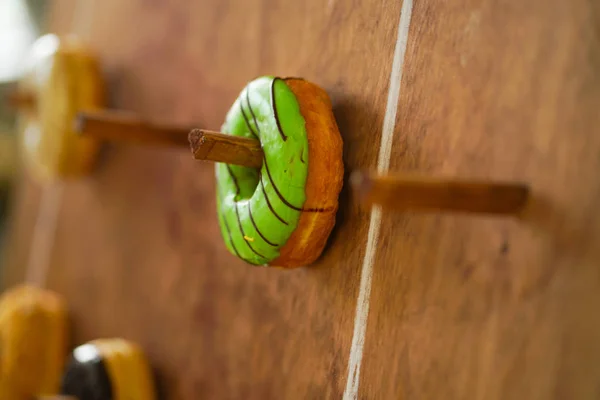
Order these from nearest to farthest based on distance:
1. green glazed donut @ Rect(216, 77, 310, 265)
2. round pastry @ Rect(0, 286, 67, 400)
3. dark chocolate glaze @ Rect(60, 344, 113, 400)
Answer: green glazed donut @ Rect(216, 77, 310, 265)
dark chocolate glaze @ Rect(60, 344, 113, 400)
round pastry @ Rect(0, 286, 67, 400)

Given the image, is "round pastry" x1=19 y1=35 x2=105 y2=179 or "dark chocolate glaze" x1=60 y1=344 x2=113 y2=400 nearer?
"dark chocolate glaze" x1=60 y1=344 x2=113 y2=400

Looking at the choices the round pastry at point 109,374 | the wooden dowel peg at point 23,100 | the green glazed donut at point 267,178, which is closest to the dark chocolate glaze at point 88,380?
the round pastry at point 109,374

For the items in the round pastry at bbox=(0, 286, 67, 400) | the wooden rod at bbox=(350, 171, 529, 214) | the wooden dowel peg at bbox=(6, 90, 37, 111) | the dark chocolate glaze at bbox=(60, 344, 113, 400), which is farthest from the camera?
the wooden dowel peg at bbox=(6, 90, 37, 111)

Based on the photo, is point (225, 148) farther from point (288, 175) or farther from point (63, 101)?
point (63, 101)

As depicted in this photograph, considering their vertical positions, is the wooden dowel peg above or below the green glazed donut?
above

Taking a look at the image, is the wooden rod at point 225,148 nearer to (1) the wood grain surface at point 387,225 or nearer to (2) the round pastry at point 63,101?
(1) the wood grain surface at point 387,225

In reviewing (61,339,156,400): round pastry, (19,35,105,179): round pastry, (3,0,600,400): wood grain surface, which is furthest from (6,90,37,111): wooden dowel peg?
(61,339,156,400): round pastry

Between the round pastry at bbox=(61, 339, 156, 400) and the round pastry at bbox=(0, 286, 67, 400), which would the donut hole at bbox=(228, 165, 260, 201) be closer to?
the round pastry at bbox=(61, 339, 156, 400)
